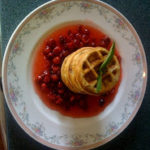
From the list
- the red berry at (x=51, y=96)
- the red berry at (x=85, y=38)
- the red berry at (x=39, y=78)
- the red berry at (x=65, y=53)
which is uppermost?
the red berry at (x=85, y=38)

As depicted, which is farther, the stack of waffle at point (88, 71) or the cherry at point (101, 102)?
the cherry at point (101, 102)

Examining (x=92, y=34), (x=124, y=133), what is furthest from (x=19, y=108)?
(x=124, y=133)

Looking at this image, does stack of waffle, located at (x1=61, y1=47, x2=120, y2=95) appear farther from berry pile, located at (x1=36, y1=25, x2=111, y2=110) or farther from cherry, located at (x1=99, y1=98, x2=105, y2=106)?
cherry, located at (x1=99, y1=98, x2=105, y2=106)

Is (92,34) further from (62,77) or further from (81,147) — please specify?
(81,147)

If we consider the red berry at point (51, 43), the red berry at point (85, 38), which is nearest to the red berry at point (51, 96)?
the red berry at point (51, 43)

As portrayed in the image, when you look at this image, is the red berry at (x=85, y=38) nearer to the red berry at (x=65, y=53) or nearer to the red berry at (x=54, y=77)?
the red berry at (x=65, y=53)

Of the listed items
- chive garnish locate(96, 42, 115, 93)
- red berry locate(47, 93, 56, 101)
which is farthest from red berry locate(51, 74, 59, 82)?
chive garnish locate(96, 42, 115, 93)
